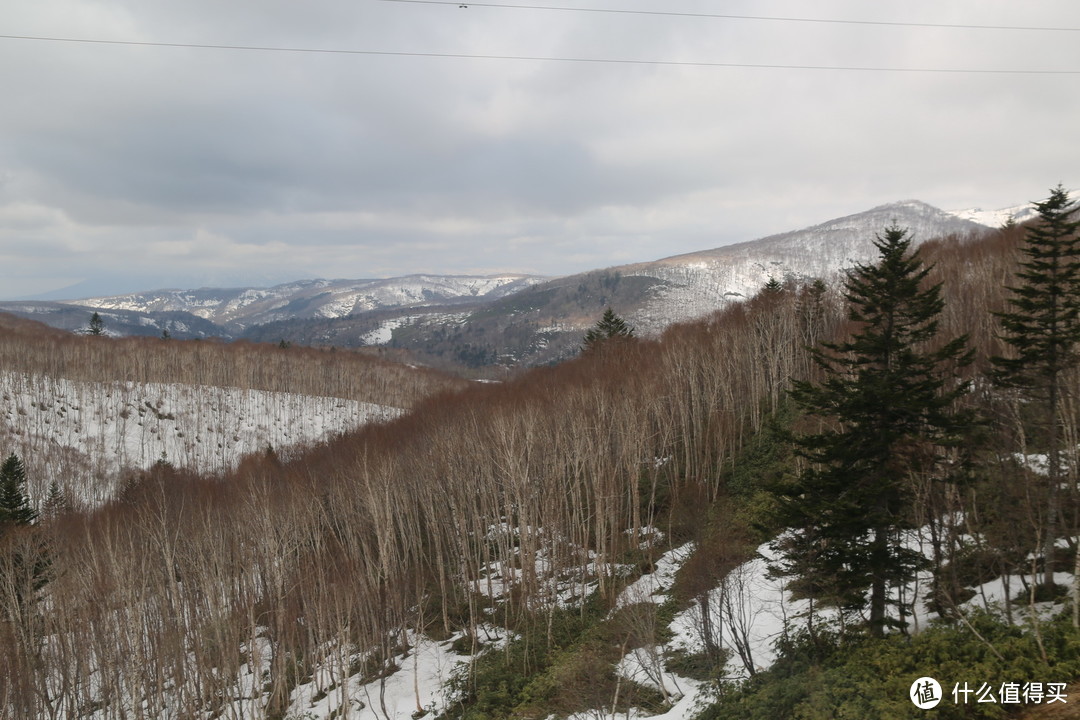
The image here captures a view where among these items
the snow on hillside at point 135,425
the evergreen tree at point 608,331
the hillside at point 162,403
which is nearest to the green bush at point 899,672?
the evergreen tree at point 608,331

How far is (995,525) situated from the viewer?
1608 cm

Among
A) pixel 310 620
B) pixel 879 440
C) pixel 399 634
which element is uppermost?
pixel 879 440

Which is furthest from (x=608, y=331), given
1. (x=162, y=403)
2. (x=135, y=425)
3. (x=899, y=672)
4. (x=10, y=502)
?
(x=162, y=403)

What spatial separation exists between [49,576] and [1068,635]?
1625 inches

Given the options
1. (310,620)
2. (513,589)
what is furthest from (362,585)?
(513,589)

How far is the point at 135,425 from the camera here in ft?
248

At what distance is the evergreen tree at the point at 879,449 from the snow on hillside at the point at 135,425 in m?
57.9

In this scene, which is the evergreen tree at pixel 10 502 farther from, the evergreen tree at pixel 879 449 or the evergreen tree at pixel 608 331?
the evergreen tree at pixel 608 331

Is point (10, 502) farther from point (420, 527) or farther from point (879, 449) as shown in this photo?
point (879, 449)

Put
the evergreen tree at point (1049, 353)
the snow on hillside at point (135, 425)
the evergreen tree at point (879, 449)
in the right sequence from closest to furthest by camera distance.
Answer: the evergreen tree at point (879, 449), the evergreen tree at point (1049, 353), the snow on hillside at point (135, 425)

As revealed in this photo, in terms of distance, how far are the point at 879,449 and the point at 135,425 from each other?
91.5m

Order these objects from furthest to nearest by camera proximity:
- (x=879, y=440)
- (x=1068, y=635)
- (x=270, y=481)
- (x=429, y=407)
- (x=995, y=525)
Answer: (x=429, y=407), (x=270, y=481), (x=995, y=525), (x=879, y=440), (x=1068, y=635)

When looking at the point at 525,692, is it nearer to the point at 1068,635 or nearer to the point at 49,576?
the point at 1068,635

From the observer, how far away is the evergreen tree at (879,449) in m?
13.7
